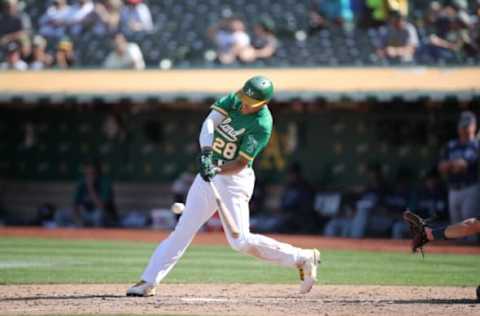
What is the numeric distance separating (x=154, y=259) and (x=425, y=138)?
10488mm

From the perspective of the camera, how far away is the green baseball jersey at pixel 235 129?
792 centimetres

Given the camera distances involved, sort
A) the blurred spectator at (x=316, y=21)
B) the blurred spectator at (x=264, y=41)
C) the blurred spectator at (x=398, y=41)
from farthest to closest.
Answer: the blurred spectator at (x=316, y=21) < the blurred spectator at (x=264, y=41) < the blurred spectator at (x=398, y=41)

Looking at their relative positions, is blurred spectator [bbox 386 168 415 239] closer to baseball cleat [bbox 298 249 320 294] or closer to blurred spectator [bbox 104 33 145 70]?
blurred spectator [bbox 104 33 145 70]

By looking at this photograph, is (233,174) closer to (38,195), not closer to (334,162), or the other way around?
(334,162)

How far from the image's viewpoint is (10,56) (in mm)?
Result: 18812

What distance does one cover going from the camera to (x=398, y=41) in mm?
17391

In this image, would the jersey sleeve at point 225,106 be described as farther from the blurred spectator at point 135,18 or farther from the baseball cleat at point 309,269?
the blurred spectator at point 135,18

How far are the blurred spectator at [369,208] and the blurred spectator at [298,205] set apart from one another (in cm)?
77

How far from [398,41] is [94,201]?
19.1ft

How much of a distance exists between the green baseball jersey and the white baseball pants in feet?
0.69

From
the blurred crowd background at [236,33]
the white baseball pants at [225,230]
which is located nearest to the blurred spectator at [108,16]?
the blurred crowd background at [236,33]

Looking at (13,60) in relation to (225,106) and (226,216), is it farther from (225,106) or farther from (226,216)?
(226,216)

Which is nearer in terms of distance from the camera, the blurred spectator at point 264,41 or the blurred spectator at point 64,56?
the blurred spectator at point 264,41

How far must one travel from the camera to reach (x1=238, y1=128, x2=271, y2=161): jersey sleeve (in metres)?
7.79
